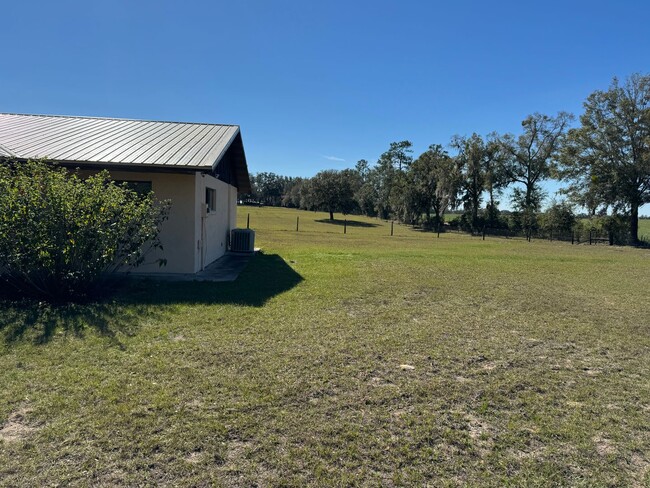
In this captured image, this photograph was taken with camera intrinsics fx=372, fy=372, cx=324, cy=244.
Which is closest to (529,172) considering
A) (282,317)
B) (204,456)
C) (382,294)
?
(382,294)

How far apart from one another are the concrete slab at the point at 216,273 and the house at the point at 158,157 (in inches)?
7.4

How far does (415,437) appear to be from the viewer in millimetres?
2752

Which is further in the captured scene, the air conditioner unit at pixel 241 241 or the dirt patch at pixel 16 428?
the air conditioner unit at pixel 241 241

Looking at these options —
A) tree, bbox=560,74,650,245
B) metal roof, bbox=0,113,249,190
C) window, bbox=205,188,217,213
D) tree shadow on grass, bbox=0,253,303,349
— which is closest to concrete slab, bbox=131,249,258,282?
tree shadow on grass, bbox=0,253,303,349

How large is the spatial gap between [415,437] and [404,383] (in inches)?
34.6

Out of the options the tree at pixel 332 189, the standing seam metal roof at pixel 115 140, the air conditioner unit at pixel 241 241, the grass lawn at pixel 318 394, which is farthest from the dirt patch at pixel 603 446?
the tree at pixel 332 189

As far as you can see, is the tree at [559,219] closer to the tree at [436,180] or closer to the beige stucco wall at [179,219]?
the tree at [436,180]

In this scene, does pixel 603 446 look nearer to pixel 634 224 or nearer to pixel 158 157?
pixel 158 157

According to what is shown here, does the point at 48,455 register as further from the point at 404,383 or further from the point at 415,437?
the point at 404,383

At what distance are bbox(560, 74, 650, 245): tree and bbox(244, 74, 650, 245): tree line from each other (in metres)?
0.06

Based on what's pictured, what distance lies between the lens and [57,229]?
18.7 feet

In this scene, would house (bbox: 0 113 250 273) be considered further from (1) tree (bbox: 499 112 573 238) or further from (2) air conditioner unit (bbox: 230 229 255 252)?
(1) tree (bbox: 499 112 573 238)

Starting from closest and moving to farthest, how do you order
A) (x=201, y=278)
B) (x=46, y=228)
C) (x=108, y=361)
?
(x=108, y=361) → (x=46, y=228) → (x=201, y=278)

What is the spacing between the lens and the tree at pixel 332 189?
53.6 metres
